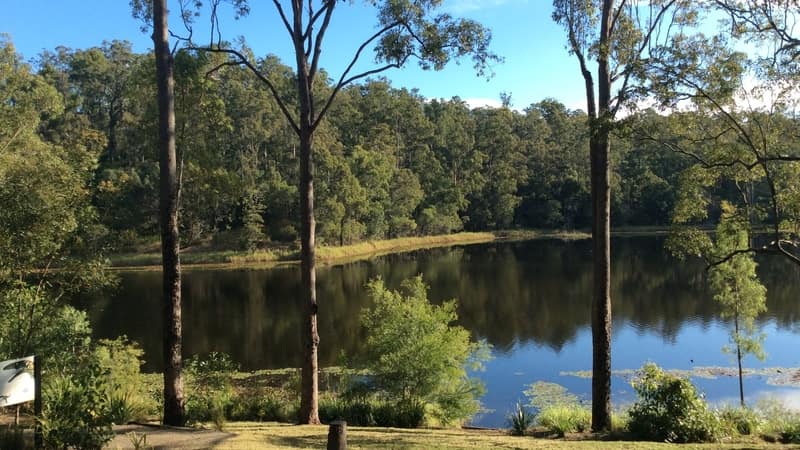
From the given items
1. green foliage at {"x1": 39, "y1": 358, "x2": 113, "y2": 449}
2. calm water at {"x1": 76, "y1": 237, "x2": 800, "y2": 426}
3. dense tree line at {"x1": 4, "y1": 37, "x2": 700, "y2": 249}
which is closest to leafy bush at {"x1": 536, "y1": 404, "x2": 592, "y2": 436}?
calm water at {"x1": 76, "y1": 237, "x2": 800, "y2": 426}

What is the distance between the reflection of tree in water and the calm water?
70 mm

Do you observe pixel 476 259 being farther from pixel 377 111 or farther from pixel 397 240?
pixel 377 111

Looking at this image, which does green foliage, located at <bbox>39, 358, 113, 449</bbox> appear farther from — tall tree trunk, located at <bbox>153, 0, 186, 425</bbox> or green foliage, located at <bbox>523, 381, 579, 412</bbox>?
green foliage, located at <bbox>523, 381, 579, 412</bbox>

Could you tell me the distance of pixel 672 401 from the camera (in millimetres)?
7777

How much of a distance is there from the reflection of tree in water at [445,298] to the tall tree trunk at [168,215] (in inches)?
407

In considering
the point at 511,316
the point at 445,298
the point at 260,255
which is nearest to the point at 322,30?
the point at 511,316

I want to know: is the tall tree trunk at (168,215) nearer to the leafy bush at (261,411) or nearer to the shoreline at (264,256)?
the leafy bush at (261,411)

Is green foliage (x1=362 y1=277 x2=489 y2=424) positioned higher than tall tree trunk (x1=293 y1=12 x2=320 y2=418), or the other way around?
tall tree trunk (x1=293 y1=12 x2=320 y2=418)

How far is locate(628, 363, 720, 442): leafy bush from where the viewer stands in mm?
7617

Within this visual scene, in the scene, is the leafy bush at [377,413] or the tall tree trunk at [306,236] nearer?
the tall tree trunk at [306,236]

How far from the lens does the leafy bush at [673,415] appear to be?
7617 mm

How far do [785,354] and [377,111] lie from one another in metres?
58.2

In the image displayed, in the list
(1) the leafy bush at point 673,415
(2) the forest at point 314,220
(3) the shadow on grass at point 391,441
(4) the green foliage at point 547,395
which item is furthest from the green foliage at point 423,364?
(1) the leafy bush at point 673,415

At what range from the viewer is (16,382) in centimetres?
519
